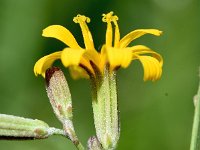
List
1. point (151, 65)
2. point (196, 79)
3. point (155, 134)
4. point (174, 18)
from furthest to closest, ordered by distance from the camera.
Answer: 1. point (174, 18)
2. point (196, 79)
3. point (155, 134)
4. point (151, 65)

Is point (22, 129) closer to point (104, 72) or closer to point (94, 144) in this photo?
point (94, 144)

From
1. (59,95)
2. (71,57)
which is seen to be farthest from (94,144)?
(71,57)

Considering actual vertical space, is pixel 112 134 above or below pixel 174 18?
below

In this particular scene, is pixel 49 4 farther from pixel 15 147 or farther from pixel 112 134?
pixel 112 134

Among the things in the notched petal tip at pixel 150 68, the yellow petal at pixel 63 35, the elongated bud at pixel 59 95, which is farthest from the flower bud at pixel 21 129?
the notched petal tip at pixel 150 68

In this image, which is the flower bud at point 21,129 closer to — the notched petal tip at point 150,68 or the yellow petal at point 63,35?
the yellow petal at point 63,35

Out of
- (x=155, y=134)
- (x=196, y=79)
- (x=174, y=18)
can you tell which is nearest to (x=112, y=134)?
(x=155, y=134)

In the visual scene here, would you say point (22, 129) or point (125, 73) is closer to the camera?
point (22, 129)

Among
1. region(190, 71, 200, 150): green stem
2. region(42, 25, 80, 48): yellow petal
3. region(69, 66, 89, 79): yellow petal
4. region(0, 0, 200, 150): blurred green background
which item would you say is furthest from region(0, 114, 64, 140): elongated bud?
region(0, 0, 200, 150): blurred green background
